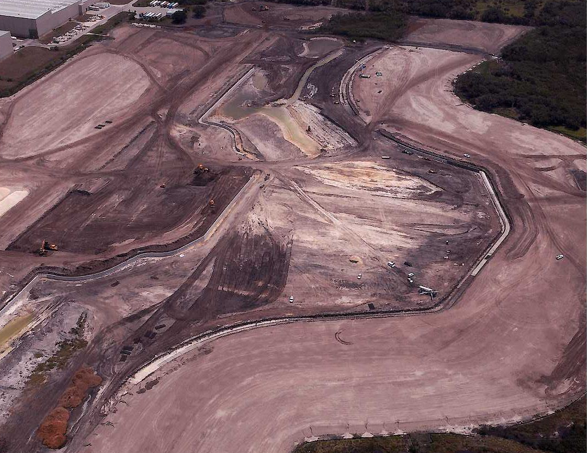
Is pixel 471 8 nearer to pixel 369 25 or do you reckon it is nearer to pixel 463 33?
pixel 463 33

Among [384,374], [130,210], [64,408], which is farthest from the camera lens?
[130,210]

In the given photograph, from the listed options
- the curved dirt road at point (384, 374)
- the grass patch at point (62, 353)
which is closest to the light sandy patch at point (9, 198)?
the grass patch at point (62, 353)

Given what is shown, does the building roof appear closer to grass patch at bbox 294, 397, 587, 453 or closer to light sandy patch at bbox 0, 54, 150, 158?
light sandy patch at bbox 0, 54, 150, 158

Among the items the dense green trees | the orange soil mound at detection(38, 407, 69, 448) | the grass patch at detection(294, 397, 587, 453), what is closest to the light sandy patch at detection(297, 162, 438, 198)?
the dense green trees

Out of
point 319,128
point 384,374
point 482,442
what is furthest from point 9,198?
point 482,442

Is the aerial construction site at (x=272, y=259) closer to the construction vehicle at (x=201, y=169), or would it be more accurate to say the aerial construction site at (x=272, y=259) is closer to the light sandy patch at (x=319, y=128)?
the light sandy patch at (x=319, y=128)

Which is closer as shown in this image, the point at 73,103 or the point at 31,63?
the point at 73,103
